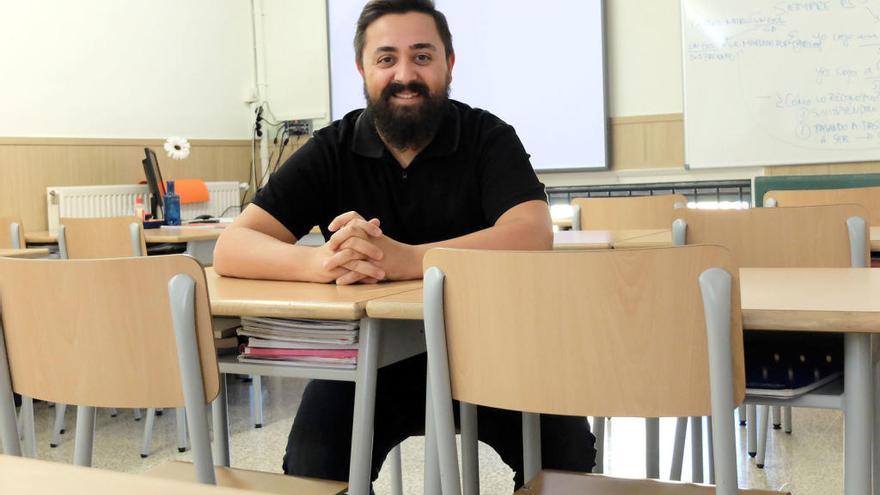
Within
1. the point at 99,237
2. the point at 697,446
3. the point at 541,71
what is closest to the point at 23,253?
the point at 99,237

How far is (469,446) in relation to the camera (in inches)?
58.2

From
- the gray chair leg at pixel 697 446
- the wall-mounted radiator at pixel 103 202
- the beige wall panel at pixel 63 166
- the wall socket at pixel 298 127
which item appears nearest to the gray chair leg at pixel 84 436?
the gray chair leg at pixel 697 446

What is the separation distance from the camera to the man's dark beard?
201 centimetres

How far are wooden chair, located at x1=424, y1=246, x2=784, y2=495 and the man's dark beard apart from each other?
827 millimetres

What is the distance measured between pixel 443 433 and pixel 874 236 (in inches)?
71.1

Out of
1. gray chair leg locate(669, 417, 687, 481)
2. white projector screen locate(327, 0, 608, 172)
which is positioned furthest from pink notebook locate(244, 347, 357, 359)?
white projector screen locate(327, 0, 608, 172)

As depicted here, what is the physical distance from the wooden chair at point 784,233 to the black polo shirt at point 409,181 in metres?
0.48

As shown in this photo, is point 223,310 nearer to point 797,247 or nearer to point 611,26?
point 797,247

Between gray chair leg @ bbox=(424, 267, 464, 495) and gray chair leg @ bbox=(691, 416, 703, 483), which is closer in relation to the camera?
gray chair leg @ bbox=(424, 267, 464, 495)

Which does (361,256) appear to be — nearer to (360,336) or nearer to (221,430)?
(360,336)

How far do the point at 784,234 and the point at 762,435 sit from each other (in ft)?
3.10

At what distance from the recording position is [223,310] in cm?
145

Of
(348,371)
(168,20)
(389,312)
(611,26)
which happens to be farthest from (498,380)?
(168,20)

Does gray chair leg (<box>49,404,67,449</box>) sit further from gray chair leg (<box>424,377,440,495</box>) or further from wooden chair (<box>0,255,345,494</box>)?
gray chair leg (<box>424,377,440,495</box>)
